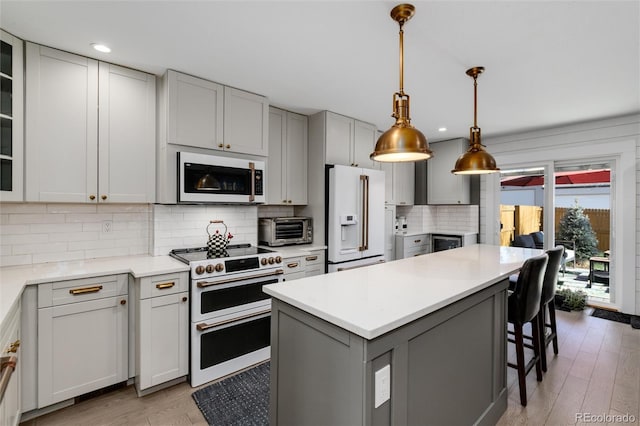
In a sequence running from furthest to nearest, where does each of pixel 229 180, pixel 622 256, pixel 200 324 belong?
pixel 622 256
pixel 229 180
pixel 200 324

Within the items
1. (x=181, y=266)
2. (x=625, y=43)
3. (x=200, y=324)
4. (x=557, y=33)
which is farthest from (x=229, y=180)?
(x=625, y=43)

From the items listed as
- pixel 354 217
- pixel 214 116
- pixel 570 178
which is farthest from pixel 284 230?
pixel 570 178

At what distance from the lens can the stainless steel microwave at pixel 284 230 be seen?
3.46 meters

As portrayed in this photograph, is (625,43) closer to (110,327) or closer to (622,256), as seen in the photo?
(622,256)

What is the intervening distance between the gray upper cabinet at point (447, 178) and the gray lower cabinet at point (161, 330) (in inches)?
164

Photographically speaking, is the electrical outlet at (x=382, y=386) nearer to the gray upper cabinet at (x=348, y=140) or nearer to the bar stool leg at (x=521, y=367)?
the bar stool leg at (x=521, y=367)

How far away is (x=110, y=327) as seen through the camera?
225cm

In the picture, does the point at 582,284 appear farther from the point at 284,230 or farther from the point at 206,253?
the point at 206,253

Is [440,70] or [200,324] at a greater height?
[440,70]

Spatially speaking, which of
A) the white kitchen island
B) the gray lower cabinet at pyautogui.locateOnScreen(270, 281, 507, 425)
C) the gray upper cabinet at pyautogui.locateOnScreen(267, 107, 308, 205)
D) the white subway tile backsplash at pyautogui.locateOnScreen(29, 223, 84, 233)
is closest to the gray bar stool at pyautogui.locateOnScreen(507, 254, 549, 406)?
the white kitchen island

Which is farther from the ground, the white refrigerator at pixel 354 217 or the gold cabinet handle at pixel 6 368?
the white refrigerator at pixel 354 217

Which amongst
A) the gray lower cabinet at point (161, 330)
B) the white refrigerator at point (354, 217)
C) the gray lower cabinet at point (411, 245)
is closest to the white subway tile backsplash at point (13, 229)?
the gray lower cabinet at point (161, 330)

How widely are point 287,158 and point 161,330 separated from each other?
2193 millimetres

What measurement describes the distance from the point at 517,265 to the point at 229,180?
2497mm
